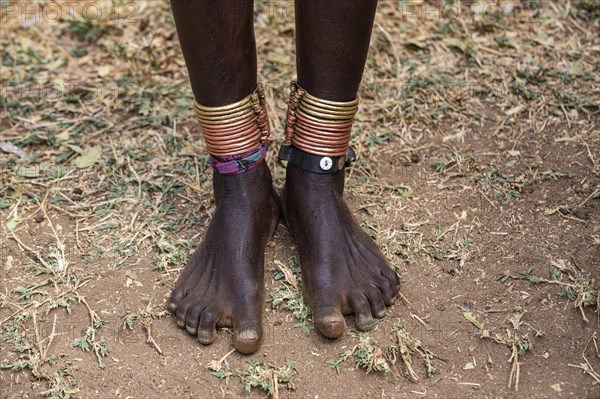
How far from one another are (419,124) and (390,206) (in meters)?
0.43

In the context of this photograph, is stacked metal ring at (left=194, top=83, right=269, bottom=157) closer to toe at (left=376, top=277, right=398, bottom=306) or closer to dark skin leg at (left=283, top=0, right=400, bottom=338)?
dark skin leg at (left=283, top=0, right=400, bottom=338)

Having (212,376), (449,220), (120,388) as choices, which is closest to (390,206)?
(449,220)

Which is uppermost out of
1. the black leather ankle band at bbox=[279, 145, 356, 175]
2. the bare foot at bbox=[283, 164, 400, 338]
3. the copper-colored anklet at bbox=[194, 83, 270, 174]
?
the copper-colored anklet at bbox=[194, 83, 270, 174]

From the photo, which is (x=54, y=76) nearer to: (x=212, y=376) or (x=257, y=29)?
(x=257, y=29)

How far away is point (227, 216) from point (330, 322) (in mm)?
373

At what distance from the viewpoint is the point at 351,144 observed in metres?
2.34

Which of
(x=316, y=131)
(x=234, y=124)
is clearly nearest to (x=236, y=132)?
(x=234, y=124)

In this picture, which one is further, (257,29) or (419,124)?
(257,29)

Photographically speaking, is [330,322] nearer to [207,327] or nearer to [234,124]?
[207,327]

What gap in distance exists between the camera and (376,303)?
176 cm

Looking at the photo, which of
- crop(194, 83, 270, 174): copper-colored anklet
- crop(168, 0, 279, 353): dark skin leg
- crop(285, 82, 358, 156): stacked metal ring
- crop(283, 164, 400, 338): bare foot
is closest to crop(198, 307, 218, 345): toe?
crop(168, 0, 279, 353): dark skin leg

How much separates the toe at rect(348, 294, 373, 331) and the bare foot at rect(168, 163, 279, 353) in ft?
0.72

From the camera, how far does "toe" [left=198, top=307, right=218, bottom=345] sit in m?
1.73

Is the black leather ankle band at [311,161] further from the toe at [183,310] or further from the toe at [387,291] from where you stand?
the toe at [183,310]
